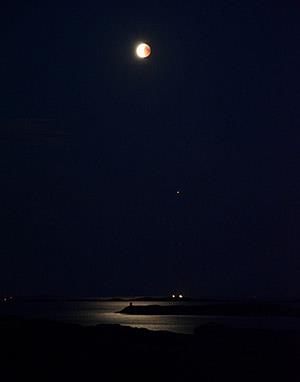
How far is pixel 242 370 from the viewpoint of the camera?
24.5 meters

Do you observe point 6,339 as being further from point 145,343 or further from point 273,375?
point 273,375

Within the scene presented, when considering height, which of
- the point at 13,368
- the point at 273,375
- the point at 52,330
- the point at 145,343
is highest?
the point at 52,330

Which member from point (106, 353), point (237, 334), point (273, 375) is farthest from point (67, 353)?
point (237, 334)

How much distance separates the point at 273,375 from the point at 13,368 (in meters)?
9.26

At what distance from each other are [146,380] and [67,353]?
6698 millimetres

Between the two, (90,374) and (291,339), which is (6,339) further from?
(291,339)

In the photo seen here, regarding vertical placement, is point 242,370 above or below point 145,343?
below

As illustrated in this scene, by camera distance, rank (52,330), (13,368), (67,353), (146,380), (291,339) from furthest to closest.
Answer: (52,330) < (291,339) < (67,353) < (13,368) < (146,380)

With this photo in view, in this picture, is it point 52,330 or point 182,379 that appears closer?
point 182,379

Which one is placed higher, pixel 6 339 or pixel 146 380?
pixel 6 339

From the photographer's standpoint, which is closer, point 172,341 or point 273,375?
point 273,375

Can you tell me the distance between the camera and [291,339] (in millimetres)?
35500

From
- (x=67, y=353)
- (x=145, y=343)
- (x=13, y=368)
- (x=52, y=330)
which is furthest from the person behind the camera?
(x=52, y=330)

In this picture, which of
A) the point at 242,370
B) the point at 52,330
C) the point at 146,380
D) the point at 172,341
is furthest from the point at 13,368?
the point at 52,330
